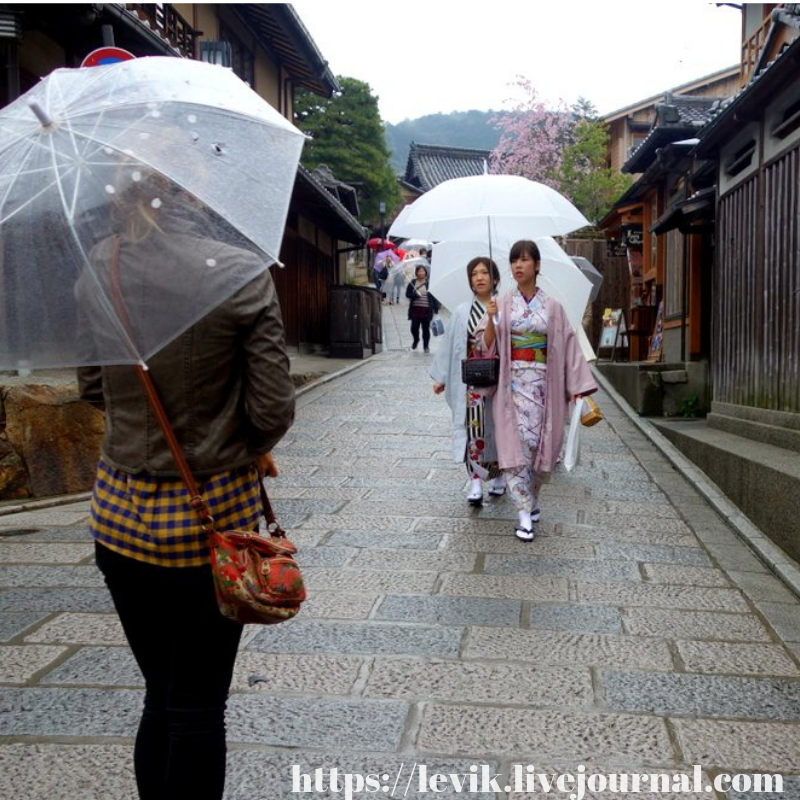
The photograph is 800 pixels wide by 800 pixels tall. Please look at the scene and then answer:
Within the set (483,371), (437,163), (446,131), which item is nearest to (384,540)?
(483,371)

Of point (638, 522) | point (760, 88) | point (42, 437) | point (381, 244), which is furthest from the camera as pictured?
point (381, 244)

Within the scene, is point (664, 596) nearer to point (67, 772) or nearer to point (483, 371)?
point (483, 371)

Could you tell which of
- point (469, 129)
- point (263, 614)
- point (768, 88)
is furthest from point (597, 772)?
point (469, 129)

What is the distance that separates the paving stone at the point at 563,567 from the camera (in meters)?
5.50

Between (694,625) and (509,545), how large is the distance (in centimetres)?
174

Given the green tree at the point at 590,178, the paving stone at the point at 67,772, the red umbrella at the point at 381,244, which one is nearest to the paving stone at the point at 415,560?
the paving stone at the point at 67,772

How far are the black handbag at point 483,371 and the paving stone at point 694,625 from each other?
2.23 metres

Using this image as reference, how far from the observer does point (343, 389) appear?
14.6m

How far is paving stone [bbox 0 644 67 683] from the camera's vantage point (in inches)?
154

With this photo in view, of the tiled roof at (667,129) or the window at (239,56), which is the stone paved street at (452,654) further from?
the window at (239,56)

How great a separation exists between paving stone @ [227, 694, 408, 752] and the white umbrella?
5206 millimetres

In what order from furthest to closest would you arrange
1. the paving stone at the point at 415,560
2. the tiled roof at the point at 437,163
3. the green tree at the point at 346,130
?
1. the tiled roof at the point at 437,163
2. the green tree at the point at 346,130
3. the paving stone at the point at 415,560

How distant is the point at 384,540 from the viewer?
6281 millimetres

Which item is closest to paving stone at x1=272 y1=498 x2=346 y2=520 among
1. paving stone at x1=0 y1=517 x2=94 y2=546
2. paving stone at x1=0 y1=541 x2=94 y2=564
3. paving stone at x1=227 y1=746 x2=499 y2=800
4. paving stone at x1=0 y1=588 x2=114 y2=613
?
paving stone at x1=0 y1=517 x2=94 y2=546
